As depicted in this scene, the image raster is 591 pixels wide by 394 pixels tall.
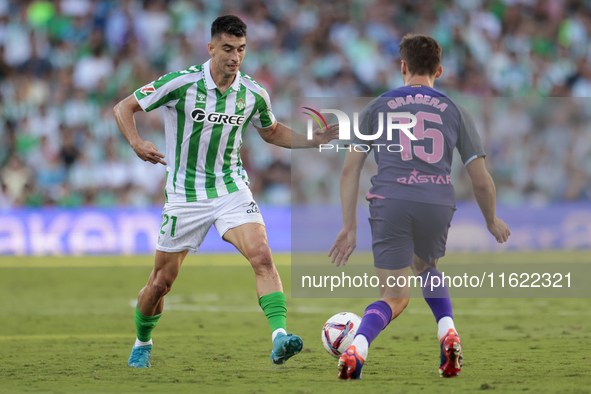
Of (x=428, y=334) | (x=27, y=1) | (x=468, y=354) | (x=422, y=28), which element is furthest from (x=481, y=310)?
(x=27, y=1)

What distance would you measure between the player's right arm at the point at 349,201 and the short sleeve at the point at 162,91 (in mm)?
1576

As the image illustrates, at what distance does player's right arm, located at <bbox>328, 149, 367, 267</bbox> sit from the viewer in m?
4.86

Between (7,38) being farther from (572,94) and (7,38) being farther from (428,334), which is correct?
(428,334)

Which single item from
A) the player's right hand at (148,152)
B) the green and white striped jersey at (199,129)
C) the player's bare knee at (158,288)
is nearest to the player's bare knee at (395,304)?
the green and white striped jersey at (199,129)

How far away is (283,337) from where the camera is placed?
5066 millimetres

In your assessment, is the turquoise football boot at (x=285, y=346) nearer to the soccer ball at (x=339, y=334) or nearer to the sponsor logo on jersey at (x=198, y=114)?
the soccer ball at (x=339, y=334)

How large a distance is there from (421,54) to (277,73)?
13.8 meters

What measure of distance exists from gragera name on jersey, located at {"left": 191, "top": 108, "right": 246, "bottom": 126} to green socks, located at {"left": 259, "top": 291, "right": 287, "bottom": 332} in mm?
1393

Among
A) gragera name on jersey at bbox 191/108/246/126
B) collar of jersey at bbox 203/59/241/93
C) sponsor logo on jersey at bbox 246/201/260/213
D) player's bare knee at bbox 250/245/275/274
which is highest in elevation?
collar of jersey at bbox 203/59/241/93

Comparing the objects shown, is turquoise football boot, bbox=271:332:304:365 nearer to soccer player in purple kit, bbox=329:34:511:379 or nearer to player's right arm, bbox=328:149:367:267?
soccer player in purple kit, bbox=329:34:511:379

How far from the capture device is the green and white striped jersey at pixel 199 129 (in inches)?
225

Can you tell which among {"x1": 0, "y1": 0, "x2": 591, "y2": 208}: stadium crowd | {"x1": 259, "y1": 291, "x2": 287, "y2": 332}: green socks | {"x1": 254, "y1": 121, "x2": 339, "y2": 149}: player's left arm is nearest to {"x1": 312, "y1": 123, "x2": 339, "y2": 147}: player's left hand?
{"x1": 254, "y1": 121, "x2": 339, "y2": 149}: player's left arm

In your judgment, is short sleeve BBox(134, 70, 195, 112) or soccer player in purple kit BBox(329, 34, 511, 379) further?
short sleeve BBox(134, 70, 195, 112)

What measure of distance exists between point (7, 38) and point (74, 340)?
1337 centimetres
